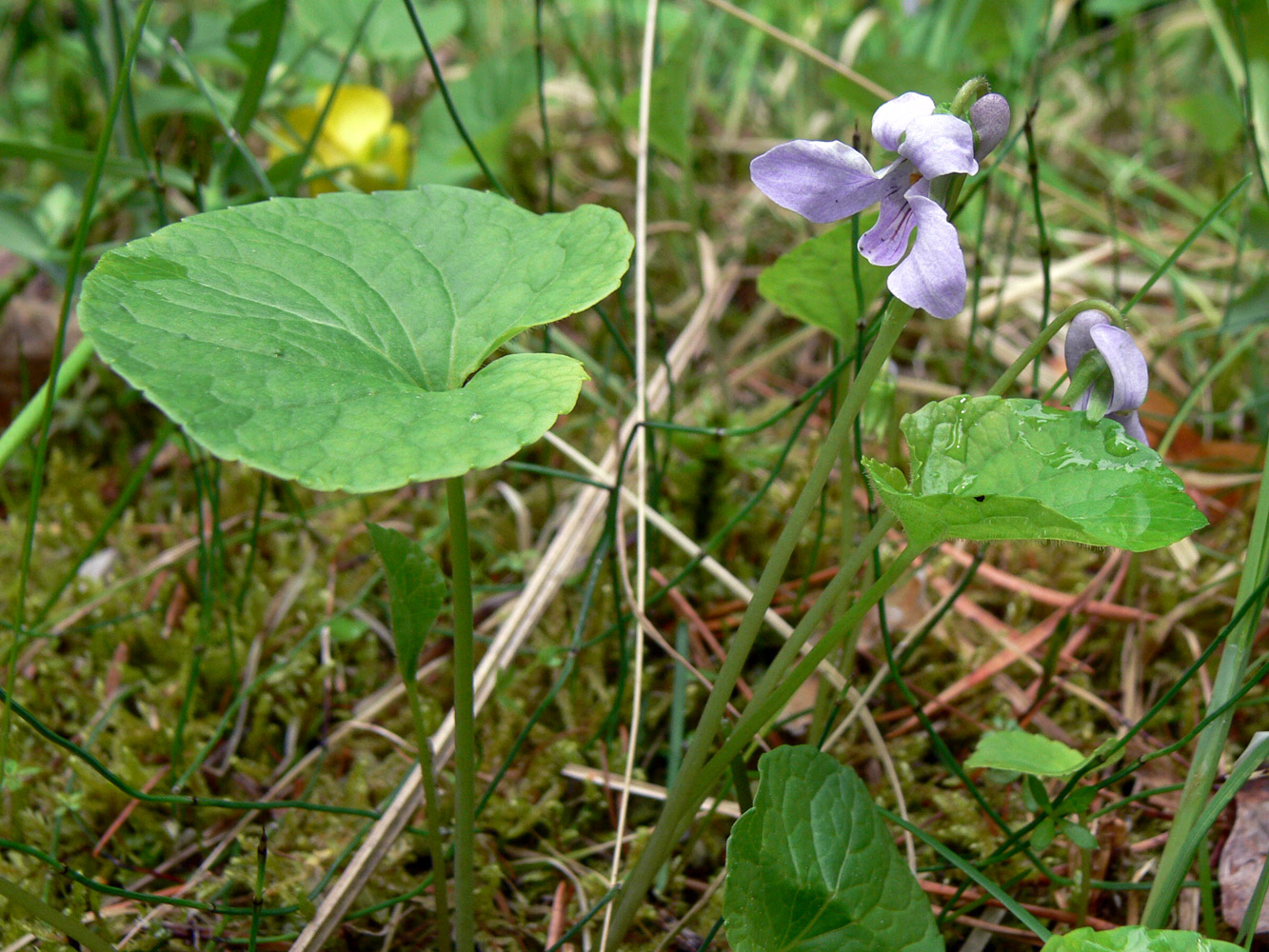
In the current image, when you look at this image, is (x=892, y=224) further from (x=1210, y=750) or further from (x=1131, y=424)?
(x=1210, y=750)

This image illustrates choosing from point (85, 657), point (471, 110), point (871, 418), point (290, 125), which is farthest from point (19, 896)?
point (471, 110)

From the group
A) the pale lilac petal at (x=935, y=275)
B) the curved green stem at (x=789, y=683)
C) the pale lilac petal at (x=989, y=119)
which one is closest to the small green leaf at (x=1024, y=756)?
the curved green stem at (x=789, y=683)

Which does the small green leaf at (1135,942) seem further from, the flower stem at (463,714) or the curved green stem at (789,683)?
the flower stem at (463,714)

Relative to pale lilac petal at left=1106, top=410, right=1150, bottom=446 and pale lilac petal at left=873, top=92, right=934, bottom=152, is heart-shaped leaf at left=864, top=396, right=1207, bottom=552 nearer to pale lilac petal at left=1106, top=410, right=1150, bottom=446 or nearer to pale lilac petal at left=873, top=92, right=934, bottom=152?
pale lilac petal at left=1106, top=410, right=1150, bottom=446

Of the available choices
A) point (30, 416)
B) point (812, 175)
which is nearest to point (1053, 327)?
point (812, 175)

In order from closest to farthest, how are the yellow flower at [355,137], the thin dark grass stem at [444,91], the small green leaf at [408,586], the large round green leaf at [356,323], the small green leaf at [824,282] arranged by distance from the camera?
the large round green leaf at [356,323] → the small green leaf at [408,586] → the small green leaf at [824,282] → the thin dark grass stem at [444,91] → the yellow flower at [355,137]

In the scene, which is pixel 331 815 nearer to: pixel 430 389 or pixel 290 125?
pixel 430 389

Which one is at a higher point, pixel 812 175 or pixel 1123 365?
pixel 812 175
